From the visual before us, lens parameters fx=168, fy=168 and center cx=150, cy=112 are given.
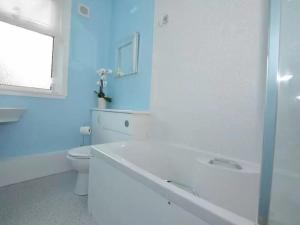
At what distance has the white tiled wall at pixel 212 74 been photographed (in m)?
1.12

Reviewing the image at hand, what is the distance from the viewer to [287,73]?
583 mm

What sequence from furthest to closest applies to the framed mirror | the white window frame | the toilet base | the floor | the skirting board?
the white window frame
the framed mirror
the skirting board
the toilet base
the floor

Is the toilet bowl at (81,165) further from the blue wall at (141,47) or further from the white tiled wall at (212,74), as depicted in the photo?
the blue wall at (141,47)

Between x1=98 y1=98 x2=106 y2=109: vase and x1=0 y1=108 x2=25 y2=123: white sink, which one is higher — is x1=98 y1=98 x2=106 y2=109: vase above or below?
above

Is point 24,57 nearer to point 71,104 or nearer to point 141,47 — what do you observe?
point 71,104

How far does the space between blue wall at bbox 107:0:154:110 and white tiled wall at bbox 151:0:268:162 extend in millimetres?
156

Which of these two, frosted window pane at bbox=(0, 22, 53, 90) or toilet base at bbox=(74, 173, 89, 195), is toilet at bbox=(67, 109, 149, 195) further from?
frosted window pane at bbox=(0, 22, 53, 90)

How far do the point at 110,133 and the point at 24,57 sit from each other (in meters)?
1.38

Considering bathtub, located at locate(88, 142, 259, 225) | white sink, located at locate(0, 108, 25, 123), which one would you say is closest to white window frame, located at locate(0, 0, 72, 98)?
white sink, located at locate(0, 108, 25, 123)

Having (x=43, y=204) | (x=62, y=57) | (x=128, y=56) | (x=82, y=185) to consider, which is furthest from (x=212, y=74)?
(x=62, y=57)

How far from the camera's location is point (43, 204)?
1437 mm

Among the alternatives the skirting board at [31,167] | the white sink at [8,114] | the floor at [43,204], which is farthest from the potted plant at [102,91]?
the floor at [43,204]

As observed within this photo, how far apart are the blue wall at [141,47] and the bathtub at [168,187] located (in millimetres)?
707

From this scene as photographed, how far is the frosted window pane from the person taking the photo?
1872mm
